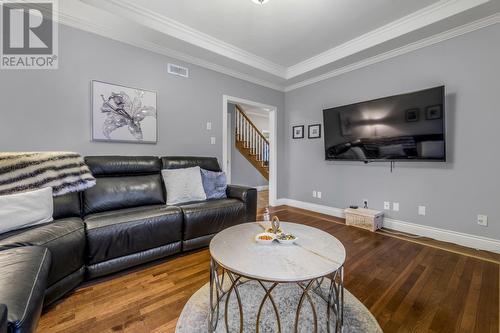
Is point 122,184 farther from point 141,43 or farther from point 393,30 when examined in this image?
point 393,30

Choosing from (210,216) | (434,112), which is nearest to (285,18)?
(434,112)

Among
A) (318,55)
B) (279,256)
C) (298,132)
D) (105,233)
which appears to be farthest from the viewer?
(298,132)

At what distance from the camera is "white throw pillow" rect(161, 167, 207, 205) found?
253 centimetres

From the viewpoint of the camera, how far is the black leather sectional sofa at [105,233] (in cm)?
98

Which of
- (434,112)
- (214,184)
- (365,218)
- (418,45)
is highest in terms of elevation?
(418,45)

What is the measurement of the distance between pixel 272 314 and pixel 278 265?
0.52 metres

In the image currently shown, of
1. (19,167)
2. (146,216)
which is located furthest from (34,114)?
(146,216)

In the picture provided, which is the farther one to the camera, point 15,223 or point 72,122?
point 72,122

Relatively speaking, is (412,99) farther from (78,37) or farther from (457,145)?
(78,37)

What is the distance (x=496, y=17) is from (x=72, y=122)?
4707mm

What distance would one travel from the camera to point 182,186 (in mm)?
2590

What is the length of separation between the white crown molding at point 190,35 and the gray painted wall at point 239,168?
2391mm

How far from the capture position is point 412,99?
2719 mm

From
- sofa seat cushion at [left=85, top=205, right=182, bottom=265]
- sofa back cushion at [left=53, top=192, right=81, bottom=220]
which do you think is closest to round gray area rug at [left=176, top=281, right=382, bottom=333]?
sofa seat cushion at [left=85, top=205, right=182, bottom=265]
